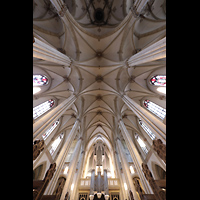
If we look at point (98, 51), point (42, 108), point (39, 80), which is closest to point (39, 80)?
point (39, 80)

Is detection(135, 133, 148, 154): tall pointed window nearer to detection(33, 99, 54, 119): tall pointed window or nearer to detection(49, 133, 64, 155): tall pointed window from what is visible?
detection(49, 133, 64, 155): tall pointed window

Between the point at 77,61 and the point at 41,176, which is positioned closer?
the point at 41,176

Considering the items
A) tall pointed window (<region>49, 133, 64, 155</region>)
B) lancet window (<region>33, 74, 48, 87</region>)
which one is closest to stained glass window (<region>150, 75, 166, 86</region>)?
lancet window (<region>33, 74, 48, 87</region>)

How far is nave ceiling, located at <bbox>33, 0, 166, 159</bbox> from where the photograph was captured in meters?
9.92

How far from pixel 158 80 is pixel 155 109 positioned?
10.8ft

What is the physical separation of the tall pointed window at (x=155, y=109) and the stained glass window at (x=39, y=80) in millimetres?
12473

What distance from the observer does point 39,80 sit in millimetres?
11383

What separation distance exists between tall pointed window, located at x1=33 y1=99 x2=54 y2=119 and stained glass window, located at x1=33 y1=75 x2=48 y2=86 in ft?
7.49

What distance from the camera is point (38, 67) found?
1120 cm

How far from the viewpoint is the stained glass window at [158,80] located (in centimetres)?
1090

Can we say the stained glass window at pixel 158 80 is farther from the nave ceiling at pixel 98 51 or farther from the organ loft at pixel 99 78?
the nave ceiling at pixel 98 51
